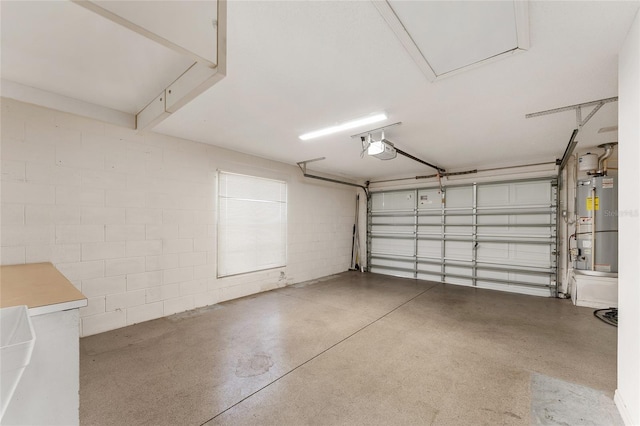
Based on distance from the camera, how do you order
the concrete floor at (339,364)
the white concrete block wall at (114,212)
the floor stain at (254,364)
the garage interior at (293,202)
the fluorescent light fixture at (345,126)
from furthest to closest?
1. the fluorescent light fixture at (345,126)
2. the white concrete block wall at (114,212)
3. the floor stain at (254,364)
4. the concrete floor at (339,364)
5. the garage interior at (293,202)

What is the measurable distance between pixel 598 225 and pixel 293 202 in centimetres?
513

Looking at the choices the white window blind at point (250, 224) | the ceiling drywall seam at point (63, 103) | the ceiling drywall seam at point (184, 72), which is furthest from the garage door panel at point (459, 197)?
the ceiling drywall seam at point (63, 103)

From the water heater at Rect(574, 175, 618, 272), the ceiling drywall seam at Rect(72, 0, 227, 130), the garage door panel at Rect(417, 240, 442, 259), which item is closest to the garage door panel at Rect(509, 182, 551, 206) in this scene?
the water heater at Rect(574, 175, 618, 272)

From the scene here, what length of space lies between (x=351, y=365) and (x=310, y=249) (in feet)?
12.0

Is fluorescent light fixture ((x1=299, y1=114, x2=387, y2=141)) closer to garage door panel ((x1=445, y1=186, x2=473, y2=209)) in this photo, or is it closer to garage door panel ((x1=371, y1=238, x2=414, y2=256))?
garage door panel ((x1=445, y1=186, x2=473, y2=209))

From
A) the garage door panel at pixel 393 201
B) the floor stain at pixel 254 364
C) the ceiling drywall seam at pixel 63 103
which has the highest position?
the ceiling drywall seam at pixel 63 103

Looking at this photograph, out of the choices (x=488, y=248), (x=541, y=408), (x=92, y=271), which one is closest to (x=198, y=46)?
(x=92, y=271)

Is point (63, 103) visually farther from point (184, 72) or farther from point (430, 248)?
point (430, 248)

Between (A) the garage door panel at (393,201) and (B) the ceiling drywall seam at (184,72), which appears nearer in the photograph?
(B) the ceiling drywall seam at (184,72)

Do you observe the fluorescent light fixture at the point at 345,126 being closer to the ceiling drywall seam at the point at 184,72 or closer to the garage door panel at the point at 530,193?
the ceiling drywall seam at the point at 184,72

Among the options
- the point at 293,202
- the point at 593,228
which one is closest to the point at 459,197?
the point at 593,228

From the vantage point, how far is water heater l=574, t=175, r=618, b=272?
12.6 feet

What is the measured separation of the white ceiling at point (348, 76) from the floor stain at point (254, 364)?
2.53m

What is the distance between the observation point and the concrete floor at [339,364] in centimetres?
182
